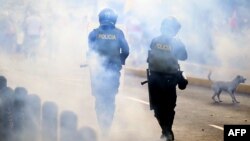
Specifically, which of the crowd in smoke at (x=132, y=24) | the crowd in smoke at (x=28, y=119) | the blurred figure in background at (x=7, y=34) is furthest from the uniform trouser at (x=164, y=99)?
the blurred figure in background at (x=7, y=34)

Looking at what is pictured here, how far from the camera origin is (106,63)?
5859mm

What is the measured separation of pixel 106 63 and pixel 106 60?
4cm

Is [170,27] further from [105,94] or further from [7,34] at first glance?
[7,34]

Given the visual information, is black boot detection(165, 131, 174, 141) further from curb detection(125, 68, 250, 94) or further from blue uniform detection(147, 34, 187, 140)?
curb detection(125, 68, 250, 94)

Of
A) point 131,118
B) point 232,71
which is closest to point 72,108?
point 131,118

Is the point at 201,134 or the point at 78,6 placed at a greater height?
the point at 78,6

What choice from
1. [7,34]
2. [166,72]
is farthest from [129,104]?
[7,34]

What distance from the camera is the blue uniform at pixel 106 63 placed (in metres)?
5.68

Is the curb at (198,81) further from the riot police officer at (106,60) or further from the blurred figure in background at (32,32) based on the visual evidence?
the riot police officer at (106,60)

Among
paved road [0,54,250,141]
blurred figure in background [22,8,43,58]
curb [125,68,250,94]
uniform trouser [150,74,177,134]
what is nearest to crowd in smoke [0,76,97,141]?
paved road [0,54,250,141]

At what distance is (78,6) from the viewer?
337 inches

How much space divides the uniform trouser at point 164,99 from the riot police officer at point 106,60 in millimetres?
473

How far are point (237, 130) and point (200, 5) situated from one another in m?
3.36

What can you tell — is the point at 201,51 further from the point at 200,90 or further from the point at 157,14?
the point at 157,14
